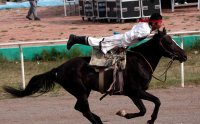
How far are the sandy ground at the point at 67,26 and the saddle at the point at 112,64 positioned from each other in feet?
42.4

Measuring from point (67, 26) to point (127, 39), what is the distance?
58.1ft

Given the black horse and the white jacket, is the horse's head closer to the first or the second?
the black horse

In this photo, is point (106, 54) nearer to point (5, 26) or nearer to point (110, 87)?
point (110, 87)

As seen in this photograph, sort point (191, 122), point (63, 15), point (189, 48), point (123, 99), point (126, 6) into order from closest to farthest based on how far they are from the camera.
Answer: point (191, 122)
point (123, 99)
point (189, 48)
point (126, 6)
point (63, 15)

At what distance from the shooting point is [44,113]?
10.9m

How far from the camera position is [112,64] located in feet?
28.9

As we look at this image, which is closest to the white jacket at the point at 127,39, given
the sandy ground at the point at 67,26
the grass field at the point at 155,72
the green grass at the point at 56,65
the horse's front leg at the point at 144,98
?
the horse's front leg at the point at 144,98

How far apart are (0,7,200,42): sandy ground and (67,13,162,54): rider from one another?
12814mm

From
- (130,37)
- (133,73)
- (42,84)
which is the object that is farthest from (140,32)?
(42,84)

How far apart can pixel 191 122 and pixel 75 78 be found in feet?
6.43

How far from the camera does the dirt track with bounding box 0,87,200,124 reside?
10.0m

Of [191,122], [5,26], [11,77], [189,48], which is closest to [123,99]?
[191,122]

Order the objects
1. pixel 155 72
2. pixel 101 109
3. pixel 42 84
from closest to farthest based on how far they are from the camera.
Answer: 1. pixel 42 84
2. pixel 101 109
3. pixel 155 72

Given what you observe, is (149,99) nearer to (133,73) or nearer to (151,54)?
(133,73)
